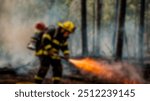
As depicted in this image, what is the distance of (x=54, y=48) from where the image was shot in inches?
168

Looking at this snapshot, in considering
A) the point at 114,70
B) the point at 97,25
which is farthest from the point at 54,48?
the point at 114,70

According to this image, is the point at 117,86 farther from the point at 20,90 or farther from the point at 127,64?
the point at 20,90

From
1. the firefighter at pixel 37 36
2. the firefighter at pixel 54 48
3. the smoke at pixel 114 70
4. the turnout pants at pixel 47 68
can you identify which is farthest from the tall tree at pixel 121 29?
the firefighter at pixel 37 36

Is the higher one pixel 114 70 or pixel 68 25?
pixel 68 25

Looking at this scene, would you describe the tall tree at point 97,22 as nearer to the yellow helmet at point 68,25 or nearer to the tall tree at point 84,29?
the tall tree at point 84,29

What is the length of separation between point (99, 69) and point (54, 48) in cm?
44

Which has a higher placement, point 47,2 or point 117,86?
point 47,2

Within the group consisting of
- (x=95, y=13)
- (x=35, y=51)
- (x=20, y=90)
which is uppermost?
(x=95, y=13)

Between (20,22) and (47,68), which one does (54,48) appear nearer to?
(47,68)

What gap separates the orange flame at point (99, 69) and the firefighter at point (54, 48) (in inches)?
5.3

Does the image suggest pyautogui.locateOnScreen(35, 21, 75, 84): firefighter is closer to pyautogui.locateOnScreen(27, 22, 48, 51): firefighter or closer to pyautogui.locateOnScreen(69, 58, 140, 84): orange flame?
pyautogui.locateOnScreen(27, 22, 48, 51): firefighter

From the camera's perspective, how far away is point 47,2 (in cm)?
430

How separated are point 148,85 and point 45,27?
3.35 ft

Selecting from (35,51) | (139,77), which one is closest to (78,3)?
(35,51)
